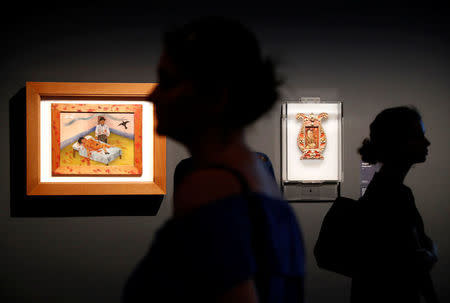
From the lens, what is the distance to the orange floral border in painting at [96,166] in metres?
1.69

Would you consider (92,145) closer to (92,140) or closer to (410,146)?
(92,140)

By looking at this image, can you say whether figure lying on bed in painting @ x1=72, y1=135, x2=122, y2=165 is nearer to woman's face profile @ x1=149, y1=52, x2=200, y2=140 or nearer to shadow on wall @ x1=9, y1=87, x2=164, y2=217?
shadow on wall @ x1=9, y1=87, x2=164, y2=217

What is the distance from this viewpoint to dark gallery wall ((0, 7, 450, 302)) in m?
1.77

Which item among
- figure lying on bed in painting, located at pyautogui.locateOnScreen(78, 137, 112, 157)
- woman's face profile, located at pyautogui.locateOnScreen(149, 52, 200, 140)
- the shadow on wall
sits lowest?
the shadow on wall

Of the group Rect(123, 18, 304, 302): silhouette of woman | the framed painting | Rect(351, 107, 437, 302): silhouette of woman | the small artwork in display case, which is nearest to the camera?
Rect(123, 18, 304, 302): silhouette of woman

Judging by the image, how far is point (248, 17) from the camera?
1823mm

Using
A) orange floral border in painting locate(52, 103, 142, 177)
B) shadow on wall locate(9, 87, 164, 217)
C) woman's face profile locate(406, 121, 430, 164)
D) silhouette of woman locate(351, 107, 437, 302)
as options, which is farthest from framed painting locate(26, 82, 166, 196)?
woman's face profile locate(406, 121, 430, 164)

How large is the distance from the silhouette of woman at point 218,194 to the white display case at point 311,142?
4.21 ft

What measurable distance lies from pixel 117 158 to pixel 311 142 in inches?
45.5

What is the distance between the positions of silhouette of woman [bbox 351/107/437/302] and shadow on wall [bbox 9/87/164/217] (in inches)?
46.4

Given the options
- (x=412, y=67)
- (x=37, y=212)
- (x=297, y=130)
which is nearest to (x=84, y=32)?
(x=37, y=212)

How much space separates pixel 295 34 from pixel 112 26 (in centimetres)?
112

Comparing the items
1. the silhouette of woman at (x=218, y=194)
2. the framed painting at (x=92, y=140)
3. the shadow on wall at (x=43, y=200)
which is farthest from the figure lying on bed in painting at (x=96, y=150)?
the silhouette of woman at (x=218, y=194)

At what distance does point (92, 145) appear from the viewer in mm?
1707
